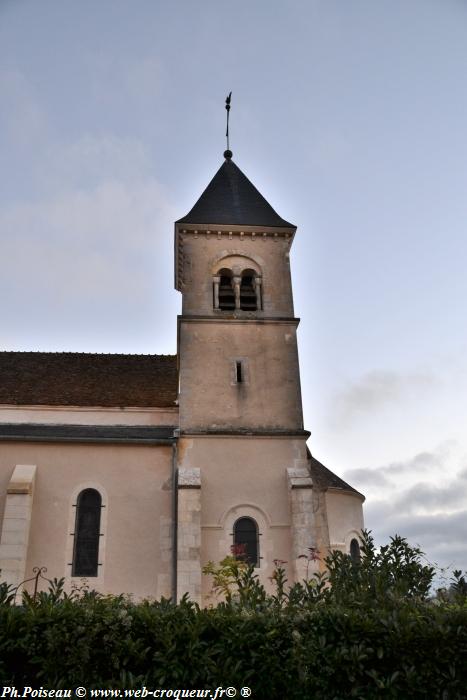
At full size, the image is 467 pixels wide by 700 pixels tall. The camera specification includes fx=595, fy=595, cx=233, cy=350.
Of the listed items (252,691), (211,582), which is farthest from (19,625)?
(211,582)

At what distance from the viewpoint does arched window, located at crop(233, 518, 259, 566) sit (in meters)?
13.4

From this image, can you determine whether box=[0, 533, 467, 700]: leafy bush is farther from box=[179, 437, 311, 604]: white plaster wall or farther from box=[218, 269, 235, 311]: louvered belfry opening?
box=[218, 269, 235, 311]: louvered belfry opening

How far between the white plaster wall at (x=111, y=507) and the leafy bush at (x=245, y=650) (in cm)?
798

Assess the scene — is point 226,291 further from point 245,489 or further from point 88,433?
point 245,489

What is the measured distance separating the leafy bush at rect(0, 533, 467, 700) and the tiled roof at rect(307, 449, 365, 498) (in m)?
10.4

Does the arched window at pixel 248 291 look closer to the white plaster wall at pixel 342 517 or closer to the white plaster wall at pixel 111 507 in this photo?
the white plaster wall at pixel 111 507

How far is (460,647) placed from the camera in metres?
5.39

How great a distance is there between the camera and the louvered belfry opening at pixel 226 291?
16.6 meters

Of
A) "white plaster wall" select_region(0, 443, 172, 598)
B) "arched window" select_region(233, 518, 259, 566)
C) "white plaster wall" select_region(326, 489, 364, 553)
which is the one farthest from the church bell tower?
"white plaster wall" select_region(326, 489, 364, 553)

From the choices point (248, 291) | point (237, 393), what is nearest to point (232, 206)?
→ point (248, 291)

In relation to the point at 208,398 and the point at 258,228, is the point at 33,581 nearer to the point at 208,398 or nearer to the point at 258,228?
the point at 208,398

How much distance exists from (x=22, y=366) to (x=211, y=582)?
894cm

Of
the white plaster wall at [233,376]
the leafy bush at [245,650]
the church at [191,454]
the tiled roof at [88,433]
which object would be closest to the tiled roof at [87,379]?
the church at [191,454]

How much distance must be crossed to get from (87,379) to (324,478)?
288 inches
